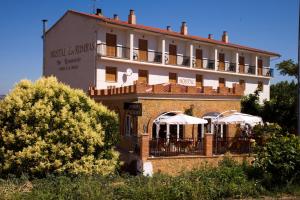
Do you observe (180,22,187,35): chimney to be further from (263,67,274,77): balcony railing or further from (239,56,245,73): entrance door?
(263,67,274,77): balcony railing

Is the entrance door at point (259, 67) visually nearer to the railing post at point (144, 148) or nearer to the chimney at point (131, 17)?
the chimney at point (131, 17)

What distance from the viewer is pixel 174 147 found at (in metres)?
20.3

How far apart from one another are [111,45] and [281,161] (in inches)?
871

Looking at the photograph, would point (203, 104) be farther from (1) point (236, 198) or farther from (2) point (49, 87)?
(1) point (236, 198)

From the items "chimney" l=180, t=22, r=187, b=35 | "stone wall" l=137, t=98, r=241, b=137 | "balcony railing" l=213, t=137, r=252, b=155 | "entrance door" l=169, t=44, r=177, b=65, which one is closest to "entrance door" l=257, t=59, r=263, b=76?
"chimney" l=180, t=22, r=187, b=35

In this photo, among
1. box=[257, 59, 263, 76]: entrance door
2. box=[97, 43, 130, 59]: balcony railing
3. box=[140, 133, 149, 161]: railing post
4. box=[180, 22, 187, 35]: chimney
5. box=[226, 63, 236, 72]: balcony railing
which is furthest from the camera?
box=[257, 59, 263, 76]: entrance door

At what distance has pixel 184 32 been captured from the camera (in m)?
40.9

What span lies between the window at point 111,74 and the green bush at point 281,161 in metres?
20.5

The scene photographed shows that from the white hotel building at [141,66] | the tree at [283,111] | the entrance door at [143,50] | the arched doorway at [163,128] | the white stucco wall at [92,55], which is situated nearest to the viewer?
the arched doorway at [163,128]

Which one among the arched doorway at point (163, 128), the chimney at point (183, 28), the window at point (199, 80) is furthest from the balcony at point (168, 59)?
the arched doorway at point (163, 128)

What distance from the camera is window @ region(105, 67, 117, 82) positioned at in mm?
30891

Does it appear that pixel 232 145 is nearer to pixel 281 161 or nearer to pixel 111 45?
pixel 281 161

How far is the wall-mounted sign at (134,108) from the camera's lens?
67.8 ft

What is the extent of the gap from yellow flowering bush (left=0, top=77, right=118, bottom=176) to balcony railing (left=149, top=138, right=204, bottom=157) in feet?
14.0
